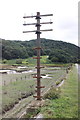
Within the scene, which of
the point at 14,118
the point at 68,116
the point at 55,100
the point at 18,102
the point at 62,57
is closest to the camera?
the point at 68,116

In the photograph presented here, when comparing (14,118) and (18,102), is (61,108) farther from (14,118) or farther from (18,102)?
(18,102)

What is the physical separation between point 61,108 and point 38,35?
2.93m

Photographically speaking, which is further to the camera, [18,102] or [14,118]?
[18,102]

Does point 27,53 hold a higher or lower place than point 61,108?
higher

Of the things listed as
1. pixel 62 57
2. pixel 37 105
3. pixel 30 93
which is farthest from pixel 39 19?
pixel 62 57

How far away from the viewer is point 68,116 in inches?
279

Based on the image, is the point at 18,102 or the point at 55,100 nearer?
the point at 55,100

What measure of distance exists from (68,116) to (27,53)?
5322 centimetres

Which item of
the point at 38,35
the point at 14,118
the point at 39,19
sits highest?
the point at 39,19

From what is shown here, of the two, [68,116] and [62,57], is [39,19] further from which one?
[62,57]

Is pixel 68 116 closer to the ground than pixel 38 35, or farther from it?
closer to the ground

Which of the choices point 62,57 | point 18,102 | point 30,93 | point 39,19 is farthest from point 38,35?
point 62,57

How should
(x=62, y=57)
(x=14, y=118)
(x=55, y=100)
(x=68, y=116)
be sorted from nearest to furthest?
(x=68, y=116)
(x=14, y=118)
(x=55, y=100)
(x=62, y=57)

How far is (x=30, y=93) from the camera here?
1238 cm
